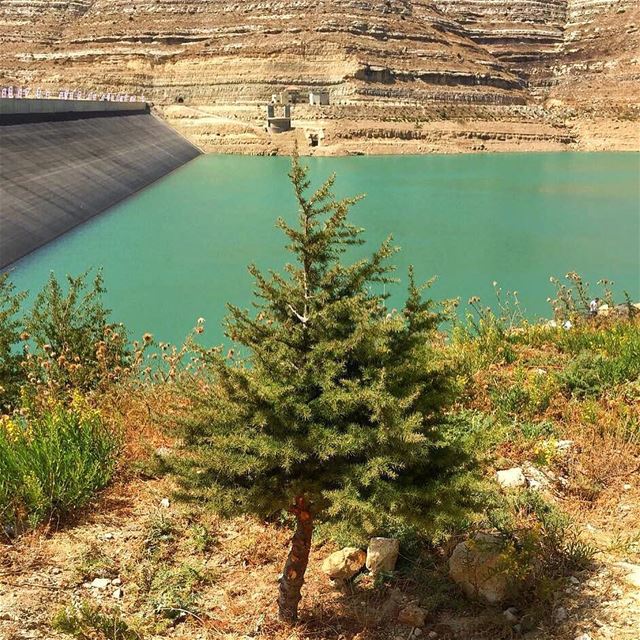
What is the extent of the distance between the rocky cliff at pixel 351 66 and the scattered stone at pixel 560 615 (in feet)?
172

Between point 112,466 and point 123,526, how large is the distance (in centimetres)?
53

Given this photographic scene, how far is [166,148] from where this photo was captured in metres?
46.9

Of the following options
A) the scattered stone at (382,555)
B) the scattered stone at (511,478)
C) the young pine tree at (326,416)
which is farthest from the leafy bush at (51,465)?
the scattered stone at (511,478)

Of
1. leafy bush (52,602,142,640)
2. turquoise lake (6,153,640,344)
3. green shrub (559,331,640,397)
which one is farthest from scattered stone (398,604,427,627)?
turquoise lake (6,153,640,344)

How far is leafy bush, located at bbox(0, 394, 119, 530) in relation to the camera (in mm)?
3926

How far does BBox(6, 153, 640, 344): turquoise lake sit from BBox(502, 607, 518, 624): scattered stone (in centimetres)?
821

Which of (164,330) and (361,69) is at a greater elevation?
(361,69)

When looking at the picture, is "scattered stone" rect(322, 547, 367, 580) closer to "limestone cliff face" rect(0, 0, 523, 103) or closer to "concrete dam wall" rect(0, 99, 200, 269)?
"concrete dam wall" rect(0, 99, 200, 269)

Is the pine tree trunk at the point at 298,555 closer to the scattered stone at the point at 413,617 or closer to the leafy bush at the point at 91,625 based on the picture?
the scattered stone at the point at 413,617

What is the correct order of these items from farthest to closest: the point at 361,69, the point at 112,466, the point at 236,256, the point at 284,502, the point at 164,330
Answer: the point at 361,69, the point at 236,256, the point at 164,330, the point at 112,466, the point at 284,502

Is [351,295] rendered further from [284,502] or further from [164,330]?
[164,330]

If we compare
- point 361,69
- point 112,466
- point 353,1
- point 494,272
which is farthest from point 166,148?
point 112,466

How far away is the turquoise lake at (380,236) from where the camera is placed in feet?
53.2

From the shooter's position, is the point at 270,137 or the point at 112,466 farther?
the point at 270,137
